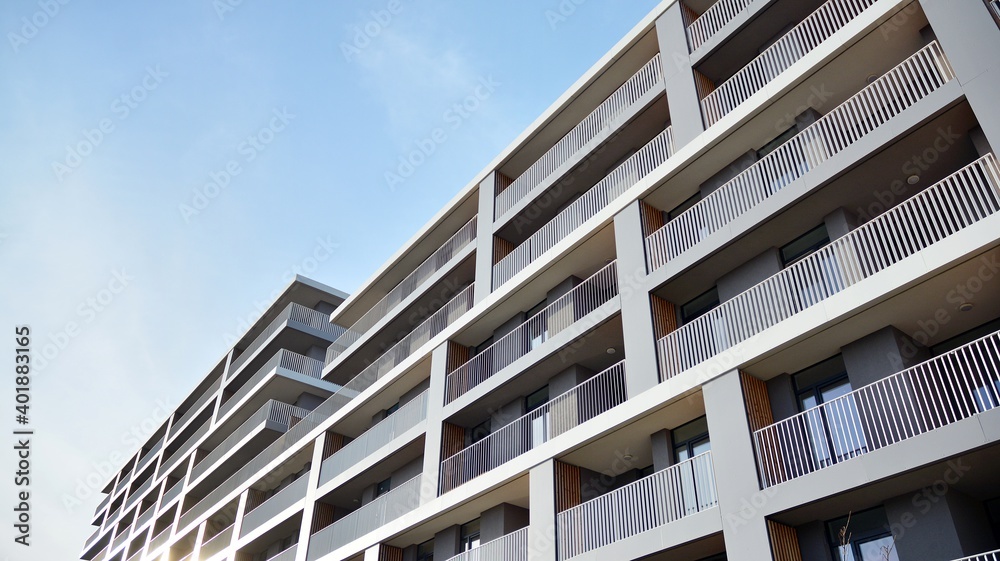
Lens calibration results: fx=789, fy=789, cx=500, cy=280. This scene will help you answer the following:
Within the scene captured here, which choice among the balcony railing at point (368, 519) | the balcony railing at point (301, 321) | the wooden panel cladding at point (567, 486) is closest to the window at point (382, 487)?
the balcony railing at point (368, 519)

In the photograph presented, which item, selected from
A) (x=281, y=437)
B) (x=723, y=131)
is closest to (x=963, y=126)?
(x=723, y=131)

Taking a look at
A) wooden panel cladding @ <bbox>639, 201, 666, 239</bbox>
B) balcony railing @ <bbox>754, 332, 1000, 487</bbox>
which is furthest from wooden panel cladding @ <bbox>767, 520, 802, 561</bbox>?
wooden panel cladding @ <bbox>639, 201, 666, 239</bbox>

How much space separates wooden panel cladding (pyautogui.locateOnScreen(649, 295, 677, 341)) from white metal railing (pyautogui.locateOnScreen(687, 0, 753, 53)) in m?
7.50

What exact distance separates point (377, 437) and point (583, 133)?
1265cm

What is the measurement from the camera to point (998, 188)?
13.3 m

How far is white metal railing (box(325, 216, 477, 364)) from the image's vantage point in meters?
29.7

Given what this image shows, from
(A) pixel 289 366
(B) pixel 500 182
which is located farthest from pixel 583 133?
(A) pixel 289 366

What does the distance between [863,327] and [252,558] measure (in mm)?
28813

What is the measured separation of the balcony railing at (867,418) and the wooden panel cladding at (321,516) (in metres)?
18.9

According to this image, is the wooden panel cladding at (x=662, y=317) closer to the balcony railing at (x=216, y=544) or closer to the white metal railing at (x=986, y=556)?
the white metal railing at (x=986, y=556)

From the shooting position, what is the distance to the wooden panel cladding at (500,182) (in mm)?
28362

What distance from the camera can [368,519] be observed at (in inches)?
1005

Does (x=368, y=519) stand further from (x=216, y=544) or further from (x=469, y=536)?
(x=216, y=544)

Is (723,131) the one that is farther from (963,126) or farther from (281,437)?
(281,437)
